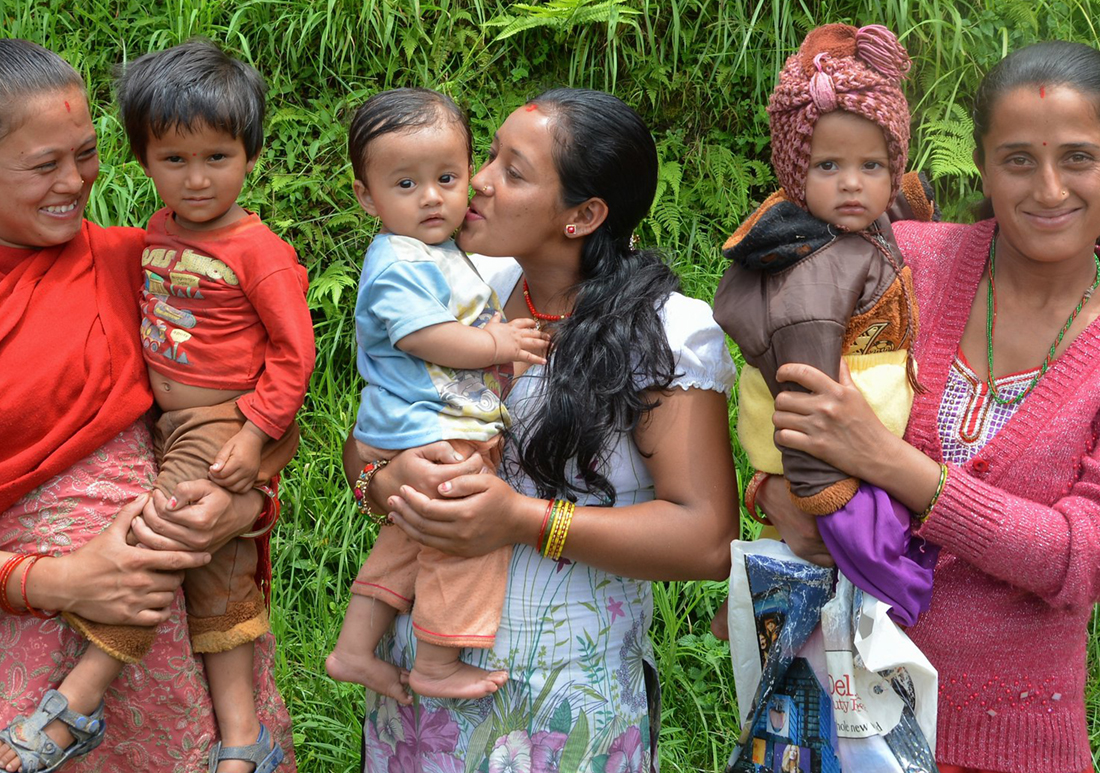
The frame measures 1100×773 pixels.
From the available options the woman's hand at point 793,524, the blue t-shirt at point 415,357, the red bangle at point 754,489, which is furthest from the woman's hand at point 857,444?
the blue t-shirt at point 415,357

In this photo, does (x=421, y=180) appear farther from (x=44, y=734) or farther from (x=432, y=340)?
(x=44, y=734)

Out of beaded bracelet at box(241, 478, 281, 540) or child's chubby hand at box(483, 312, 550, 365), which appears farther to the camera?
beaded bracelet at box(241, 478, 281, 540)

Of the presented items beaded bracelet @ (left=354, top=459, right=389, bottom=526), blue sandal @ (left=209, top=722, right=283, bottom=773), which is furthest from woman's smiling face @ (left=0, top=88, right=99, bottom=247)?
blue sandal @ (left=209, top=722, right=283, bottom=773)

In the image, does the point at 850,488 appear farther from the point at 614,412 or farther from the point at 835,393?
the point at 614,412

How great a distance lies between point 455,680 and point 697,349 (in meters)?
0.85

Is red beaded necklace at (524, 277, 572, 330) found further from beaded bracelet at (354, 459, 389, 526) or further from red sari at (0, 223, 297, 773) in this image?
red sari at (0, 223, 297, 773)

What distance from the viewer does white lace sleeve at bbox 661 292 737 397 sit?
2324 millimetres

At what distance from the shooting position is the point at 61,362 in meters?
2.30

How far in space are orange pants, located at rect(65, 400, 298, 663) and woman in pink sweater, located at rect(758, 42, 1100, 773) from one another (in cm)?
117

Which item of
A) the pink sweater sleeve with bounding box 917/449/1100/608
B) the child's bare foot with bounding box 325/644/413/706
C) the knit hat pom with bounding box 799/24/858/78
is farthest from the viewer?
the child's bare foot with bounding box 325/644/413/706

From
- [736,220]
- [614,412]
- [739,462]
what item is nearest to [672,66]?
[736,220]

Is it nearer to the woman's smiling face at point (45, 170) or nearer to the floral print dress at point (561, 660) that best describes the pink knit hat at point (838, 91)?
the floral print dress at point (561, 660)

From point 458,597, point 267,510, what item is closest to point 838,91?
point 458,597

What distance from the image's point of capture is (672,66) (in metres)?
5.05
